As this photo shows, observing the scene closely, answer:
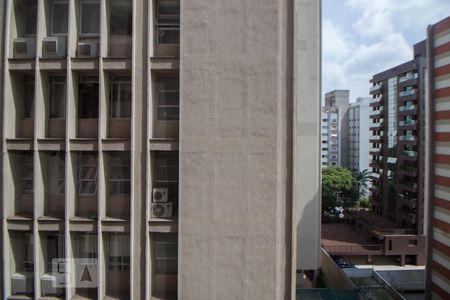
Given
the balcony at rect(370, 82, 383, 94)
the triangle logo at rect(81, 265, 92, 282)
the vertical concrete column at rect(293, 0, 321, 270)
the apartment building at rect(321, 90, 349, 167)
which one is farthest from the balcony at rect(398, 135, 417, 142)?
the triangle logo at rect(81, 265, 92, 282)

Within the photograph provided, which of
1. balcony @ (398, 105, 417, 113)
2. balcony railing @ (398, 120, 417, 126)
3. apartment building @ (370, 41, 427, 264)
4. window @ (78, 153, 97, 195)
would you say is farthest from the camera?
balcony @ (398, 105, 417, 113)

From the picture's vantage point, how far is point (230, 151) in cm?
605

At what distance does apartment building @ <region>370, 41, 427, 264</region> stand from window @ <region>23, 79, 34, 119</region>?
28.7m

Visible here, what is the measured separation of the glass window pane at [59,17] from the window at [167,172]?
3.36 metres

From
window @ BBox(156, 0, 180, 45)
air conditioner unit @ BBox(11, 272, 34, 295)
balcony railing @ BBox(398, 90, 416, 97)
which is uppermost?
balcony railing @ BBox(398, 90, 416, 97)

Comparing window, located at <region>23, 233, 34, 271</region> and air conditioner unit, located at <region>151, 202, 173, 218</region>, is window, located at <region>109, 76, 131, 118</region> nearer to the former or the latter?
air conditioner unit, located at <region>151, 202, 173, 218</region>

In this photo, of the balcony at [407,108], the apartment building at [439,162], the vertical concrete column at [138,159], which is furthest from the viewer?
the balcony at [407,108]

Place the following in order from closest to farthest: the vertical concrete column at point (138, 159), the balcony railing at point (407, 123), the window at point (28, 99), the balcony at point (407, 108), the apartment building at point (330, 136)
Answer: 1. the vertical concrete column at point (138, 159)
2. the window at point (28, 99)
3. the balcony railing at point (407, 123)
4. the balcony at point (407, 108)
5. the apartment building at point (330, 136)

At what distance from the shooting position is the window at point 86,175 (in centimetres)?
645

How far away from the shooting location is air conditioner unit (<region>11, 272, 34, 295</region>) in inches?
252

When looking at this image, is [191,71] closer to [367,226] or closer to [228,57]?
[228,57]

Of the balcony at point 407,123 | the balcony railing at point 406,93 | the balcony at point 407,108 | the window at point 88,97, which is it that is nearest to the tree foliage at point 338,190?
the balcony at point 407,123

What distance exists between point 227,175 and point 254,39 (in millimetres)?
2662

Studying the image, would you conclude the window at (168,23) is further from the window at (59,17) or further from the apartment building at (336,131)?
the apartment building at (336,131)
